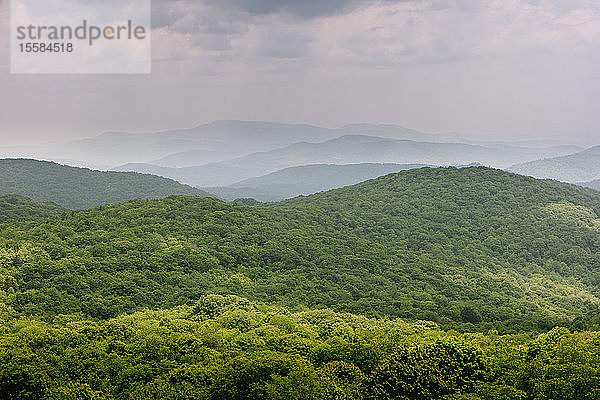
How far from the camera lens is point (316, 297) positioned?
5697 centimetres

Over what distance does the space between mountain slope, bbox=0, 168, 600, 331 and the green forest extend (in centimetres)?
31

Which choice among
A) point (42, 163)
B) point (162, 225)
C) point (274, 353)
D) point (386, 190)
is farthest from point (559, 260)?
point (42, 163)

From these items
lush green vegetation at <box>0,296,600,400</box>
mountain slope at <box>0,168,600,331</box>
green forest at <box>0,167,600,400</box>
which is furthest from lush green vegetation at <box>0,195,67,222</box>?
lush green vegetation at <box>0,296,600,400</box>

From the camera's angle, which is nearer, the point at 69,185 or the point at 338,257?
the point at 338,257

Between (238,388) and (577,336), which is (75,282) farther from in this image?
(577,336)

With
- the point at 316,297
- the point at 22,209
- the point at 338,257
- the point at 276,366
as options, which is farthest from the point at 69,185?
the point at 276,366

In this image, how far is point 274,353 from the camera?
28891 mm

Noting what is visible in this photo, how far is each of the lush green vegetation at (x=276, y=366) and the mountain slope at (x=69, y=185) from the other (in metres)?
138

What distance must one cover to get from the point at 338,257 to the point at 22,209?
65.1m

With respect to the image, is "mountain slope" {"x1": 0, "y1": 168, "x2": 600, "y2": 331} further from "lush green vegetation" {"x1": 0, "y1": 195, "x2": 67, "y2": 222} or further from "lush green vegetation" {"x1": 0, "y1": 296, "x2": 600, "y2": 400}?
"lush green vegetation" {"x1": 0, "y1": 195, "x2": 67, "y2": 222}

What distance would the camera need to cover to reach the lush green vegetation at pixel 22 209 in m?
88.7

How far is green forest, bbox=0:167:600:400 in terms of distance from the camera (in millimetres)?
26547

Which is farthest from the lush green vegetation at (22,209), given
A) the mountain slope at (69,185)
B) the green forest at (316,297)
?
the mountain slope at (69,185)

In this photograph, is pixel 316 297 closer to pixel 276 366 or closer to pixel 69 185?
pixel 276 366
